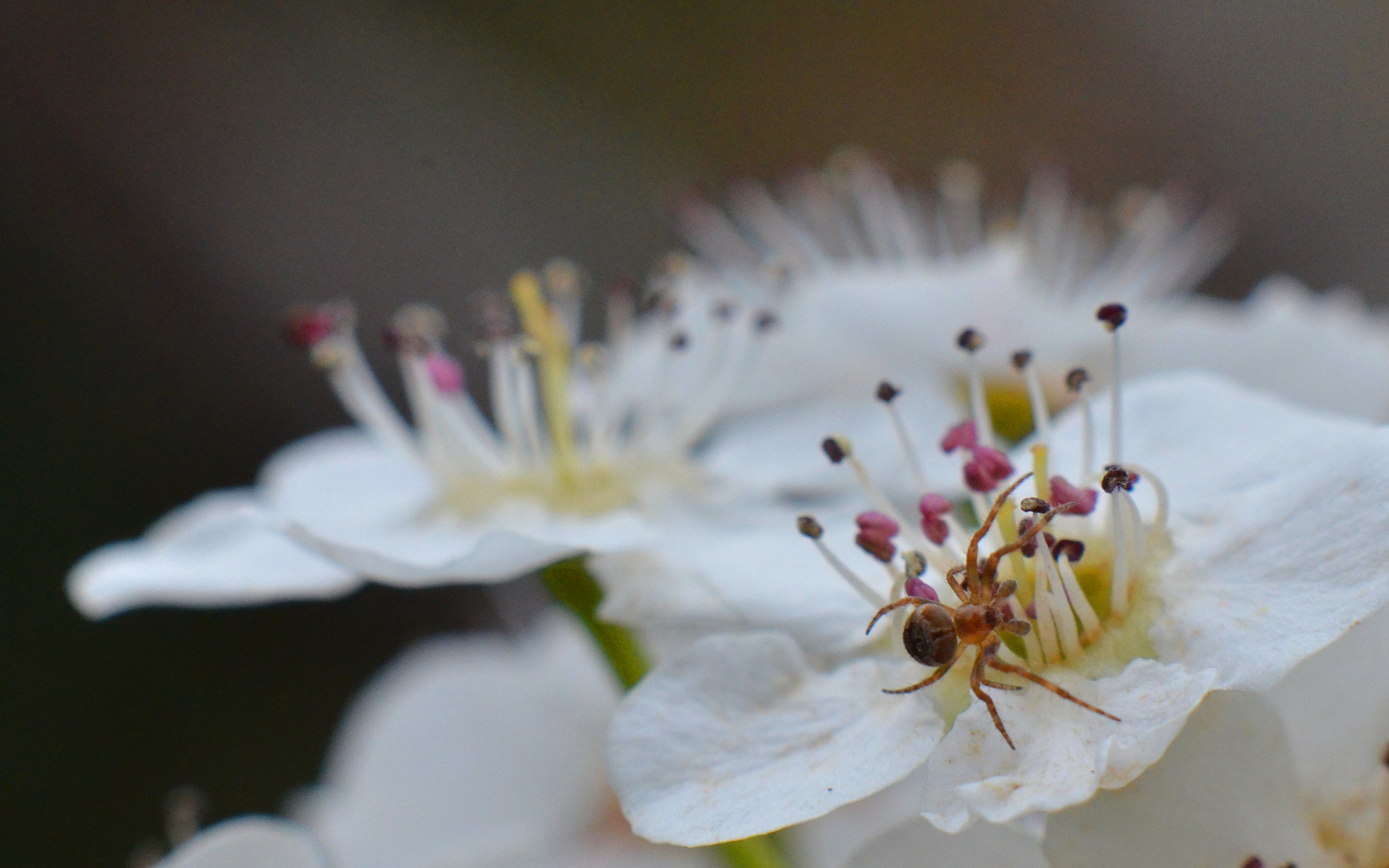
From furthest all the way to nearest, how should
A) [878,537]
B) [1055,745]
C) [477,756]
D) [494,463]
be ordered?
[477,756] < [494,463] < [878,537] < [1055,745]

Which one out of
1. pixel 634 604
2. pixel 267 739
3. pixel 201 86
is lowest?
pixel 267 739

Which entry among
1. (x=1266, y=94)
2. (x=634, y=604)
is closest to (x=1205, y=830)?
(x=634, y=604)

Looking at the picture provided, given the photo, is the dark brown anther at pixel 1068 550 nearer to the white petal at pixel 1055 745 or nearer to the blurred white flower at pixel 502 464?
the white petal at pixel 1055 745

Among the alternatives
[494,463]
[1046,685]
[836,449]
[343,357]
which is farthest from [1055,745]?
[343,357]

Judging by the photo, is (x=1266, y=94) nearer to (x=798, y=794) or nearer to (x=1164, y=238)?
(x=1164, y=238)

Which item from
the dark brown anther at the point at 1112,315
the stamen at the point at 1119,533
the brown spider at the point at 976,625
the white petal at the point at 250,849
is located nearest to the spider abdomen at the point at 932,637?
the brown spider at the point at 976,625

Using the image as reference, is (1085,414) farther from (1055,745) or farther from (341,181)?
(341,181)

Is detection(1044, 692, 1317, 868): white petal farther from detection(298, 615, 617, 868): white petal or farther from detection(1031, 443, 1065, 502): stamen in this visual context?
detection(298, 615, 617, 868): white petal
